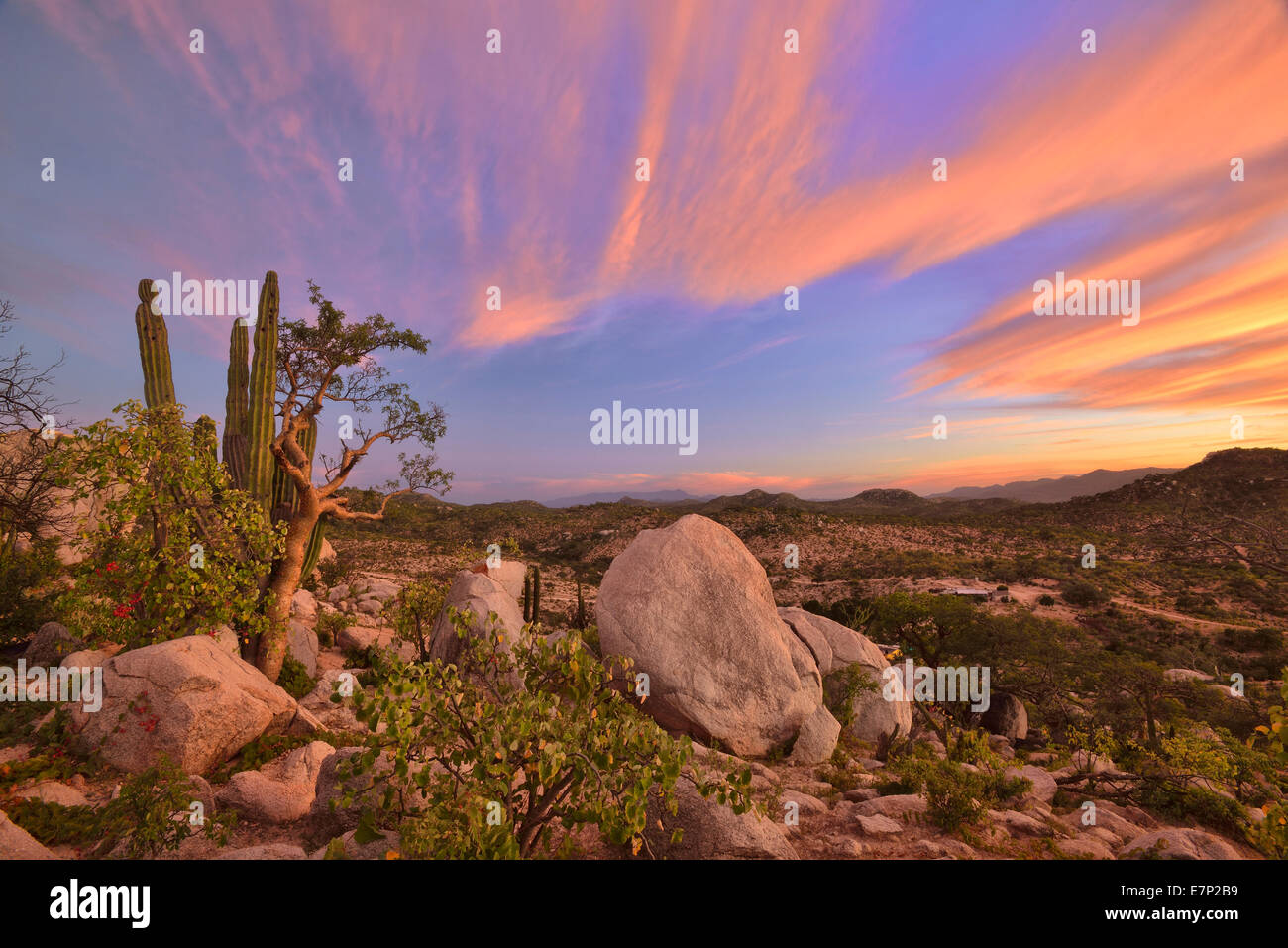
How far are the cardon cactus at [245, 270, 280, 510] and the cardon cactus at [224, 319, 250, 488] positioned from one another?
173 millimetres

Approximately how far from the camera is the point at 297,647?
11.9 meters

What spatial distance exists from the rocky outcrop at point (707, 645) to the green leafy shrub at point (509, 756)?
222 inches

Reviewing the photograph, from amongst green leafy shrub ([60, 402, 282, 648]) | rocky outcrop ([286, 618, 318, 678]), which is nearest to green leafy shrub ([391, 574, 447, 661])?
rocky outcrop ([286, 618, 318, 678])

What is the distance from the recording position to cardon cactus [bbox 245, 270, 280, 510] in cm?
1146

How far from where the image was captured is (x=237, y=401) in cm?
1207

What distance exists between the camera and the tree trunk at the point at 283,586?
411 inches

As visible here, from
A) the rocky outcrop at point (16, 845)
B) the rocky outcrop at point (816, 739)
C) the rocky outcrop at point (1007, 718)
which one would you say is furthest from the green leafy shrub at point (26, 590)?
the rocky outcrop at point (1007, 718)

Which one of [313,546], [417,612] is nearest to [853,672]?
[417,612]

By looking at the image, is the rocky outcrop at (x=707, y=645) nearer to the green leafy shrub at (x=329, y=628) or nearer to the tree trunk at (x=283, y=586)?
the tree trunk at (x=283, y=586)

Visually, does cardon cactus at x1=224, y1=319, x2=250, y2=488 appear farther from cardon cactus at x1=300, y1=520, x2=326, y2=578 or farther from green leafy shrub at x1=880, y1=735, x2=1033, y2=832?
green leafy shrub at x1=880, y1=735, x2=1033, y2=832

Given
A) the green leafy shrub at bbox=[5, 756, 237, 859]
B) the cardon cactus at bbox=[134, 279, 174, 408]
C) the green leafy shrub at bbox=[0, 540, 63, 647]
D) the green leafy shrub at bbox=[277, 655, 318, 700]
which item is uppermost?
the cardon cactus at bbox=[134, 279, 174, 408]
